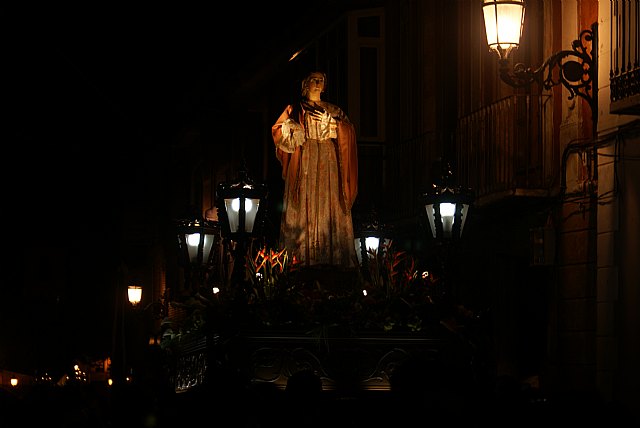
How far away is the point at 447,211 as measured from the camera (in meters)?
14.0

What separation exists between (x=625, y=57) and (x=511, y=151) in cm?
425

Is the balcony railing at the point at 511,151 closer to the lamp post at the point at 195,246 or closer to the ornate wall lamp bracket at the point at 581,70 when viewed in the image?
the ornate wall lamp bracket at the point at 581,70

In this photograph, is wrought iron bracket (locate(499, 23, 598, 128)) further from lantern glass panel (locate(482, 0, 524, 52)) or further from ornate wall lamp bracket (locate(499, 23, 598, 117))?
lantern glass panel (locate(482, 0, 524, 52))

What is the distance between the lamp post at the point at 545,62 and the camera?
1474 cm

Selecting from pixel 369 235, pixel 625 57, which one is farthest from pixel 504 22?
pixel 369 235

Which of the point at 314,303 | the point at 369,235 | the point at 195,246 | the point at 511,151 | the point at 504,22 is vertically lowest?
the point at 314,303

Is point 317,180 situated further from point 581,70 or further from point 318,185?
point 581,70

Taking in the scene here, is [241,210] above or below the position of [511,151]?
below

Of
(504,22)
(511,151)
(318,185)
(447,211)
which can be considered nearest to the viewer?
(447,211)

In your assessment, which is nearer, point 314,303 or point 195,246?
point 314,303

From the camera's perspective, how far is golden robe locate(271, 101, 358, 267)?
49.3 ft

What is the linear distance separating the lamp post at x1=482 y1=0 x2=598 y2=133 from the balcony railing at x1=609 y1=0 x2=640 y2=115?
411mm

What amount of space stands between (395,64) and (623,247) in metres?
10.2

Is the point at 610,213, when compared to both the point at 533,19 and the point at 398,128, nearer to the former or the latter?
the point at 533,19
